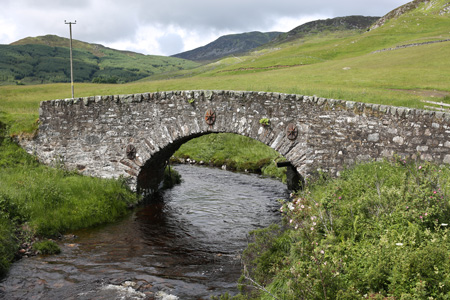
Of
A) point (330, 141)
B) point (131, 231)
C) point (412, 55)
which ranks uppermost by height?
point (412, 55)

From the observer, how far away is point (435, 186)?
8023 mm

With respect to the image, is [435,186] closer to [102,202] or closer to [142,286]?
[142,286]

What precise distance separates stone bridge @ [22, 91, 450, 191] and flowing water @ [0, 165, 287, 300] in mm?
2434

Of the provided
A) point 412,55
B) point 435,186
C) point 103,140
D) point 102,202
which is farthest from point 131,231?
point 412,55

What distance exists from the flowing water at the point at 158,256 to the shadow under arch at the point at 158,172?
0.81 m

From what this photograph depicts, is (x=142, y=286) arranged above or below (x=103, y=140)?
below

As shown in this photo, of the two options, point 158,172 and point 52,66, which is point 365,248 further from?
point 52,66

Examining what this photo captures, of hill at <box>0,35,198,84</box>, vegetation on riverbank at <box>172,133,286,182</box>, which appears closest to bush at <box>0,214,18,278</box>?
vegetation on riverbank at <box>172,133,286,182</box>

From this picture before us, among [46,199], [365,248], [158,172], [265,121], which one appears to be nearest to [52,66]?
[158,172]

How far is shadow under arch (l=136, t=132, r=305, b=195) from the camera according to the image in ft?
52.4

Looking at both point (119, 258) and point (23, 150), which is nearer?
point (119, 258)

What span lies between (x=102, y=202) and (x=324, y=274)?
1043cm

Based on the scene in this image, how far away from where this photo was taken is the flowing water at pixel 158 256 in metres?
A: 8.88

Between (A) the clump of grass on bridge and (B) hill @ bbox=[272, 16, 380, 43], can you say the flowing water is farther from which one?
(B) hill @ bbox=[272, 16, 380, 43]
